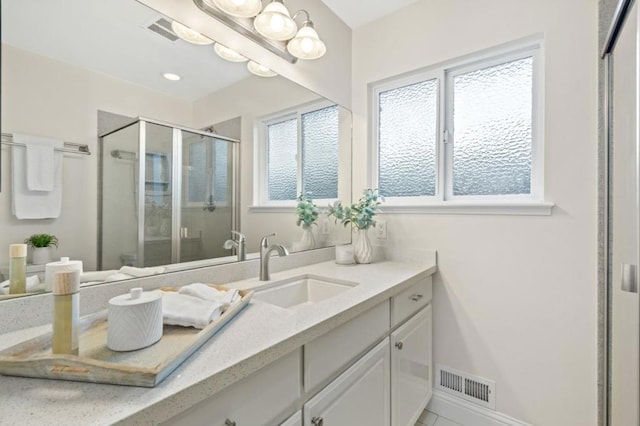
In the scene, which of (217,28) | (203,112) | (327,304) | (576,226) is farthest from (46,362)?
(576,226)

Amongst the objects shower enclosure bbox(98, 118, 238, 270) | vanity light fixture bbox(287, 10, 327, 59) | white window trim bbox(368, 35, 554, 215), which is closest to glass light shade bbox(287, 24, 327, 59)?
vanity light fixture bbox(287, 10, 327, 59)

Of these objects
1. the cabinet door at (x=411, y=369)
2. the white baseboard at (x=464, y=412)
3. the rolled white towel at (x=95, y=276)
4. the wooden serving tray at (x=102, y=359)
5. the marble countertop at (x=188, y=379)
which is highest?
the rolled white towel at (x=95, y=276)

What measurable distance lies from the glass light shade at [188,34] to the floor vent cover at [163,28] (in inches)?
0.7

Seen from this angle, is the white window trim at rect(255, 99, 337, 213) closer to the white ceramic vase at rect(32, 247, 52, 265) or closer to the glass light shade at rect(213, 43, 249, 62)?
the glass light shade at rect(213, 43, 249, 62)

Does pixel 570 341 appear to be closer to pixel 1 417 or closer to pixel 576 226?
pixel 576 226

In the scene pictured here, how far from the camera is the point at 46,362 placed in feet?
1.98

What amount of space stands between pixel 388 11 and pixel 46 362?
90.6 inches

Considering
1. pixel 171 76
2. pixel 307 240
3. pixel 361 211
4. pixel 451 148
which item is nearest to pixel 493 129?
pixel 451 148

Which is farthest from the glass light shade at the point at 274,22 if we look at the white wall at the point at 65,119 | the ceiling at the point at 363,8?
the white wall at the point at 65,119

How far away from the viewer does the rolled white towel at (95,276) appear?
3.30 feet

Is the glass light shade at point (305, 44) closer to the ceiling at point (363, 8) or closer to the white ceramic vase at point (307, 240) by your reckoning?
the ceiling at point (363, 8)

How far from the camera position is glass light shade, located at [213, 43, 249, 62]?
54.7 inches

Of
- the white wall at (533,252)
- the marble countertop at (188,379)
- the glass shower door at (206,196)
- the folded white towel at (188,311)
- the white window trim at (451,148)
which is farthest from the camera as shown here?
the white window trim at (451,148)

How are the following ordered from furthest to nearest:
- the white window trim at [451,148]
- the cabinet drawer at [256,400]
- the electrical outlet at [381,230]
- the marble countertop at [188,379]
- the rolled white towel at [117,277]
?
the electrical outlet at [381,230] → the white window trim at [451,148] → the rolled white towel at [117,277] → the cabinet drawer at [256,400] → the marble countertop at [188,379]
